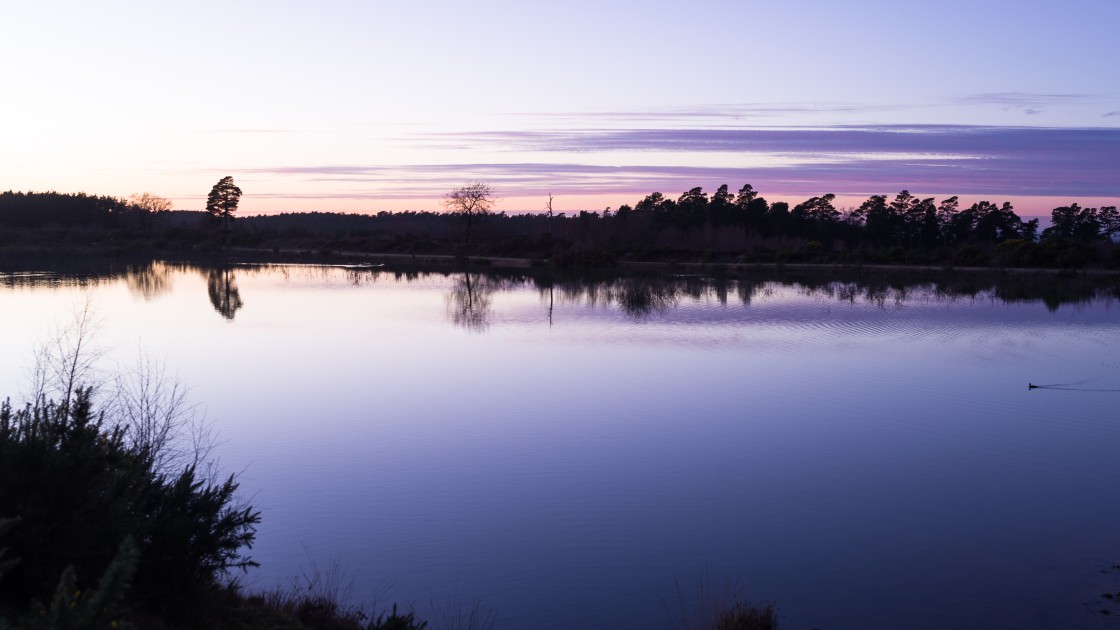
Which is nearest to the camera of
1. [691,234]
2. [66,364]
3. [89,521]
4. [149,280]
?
[89,521]

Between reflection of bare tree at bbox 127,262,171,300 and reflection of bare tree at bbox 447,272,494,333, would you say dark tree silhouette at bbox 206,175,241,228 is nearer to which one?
reflection of bare tree at bbox 127,262,171,300

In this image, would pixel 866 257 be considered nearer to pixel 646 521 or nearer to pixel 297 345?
pixel 297 345

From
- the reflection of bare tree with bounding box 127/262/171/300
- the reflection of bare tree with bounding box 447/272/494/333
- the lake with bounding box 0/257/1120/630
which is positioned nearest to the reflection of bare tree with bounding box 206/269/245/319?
the reflection of bare tree with bounding box 127/262/171/300

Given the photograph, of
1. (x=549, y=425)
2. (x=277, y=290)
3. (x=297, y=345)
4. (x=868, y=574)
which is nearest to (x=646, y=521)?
(x=868, y=574)

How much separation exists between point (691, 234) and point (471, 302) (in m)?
32.9

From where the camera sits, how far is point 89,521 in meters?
4.18

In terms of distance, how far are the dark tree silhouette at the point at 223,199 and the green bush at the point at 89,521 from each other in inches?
2740

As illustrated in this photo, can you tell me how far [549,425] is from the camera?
35.6 ft

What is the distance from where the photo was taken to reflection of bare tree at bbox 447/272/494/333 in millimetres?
22156

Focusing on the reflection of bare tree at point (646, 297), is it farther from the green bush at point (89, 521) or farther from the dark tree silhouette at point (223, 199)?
the dark tree silhouette at point (223, 199)

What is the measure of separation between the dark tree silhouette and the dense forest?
1.09 m

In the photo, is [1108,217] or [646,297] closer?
[646,297]

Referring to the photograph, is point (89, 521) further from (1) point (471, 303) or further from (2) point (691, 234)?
(2) point (691, 234)

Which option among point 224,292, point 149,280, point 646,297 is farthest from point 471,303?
point 149,280
